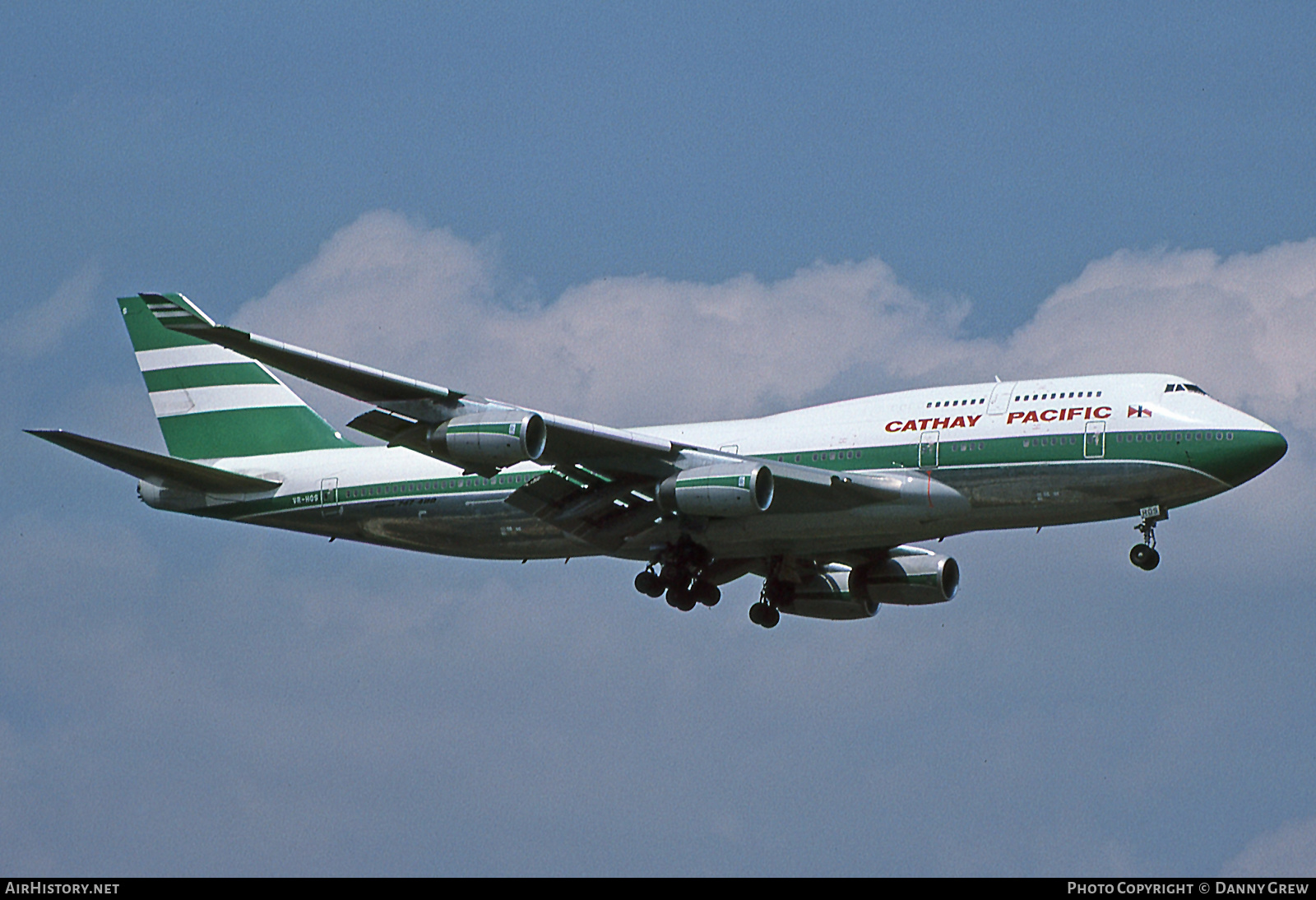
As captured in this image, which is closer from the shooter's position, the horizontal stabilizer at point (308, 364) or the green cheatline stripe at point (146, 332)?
the horizontal stabilizer at point (308, 364)

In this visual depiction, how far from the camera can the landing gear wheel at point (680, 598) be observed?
48844 millimetres

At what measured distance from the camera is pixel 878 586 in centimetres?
5200

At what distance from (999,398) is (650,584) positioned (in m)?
10.4

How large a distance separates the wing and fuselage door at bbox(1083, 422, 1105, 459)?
10.6 feet

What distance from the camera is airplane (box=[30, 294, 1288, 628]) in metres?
43.5

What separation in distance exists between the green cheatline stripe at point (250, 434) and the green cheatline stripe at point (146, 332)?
2.50m

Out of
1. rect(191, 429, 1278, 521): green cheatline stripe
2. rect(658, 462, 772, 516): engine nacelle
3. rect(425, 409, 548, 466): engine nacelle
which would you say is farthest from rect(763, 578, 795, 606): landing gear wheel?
rect(425, 409, 548, 466): engine nacelle

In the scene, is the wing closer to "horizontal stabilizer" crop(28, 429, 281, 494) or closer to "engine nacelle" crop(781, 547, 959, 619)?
"horizontal stabilizer" crop(28, 429, 281, 494)

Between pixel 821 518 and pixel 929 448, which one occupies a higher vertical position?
pixel 929 448

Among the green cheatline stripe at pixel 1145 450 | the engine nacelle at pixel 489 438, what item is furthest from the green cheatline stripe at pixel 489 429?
the green cheatline stripe at pixel 1145 450

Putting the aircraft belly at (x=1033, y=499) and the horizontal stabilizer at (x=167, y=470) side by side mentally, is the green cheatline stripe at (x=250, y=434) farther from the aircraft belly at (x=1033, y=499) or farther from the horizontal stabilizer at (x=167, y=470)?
the aircraft belly at (x=1033, y=499)

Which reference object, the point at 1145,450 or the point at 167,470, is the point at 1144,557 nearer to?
the point at 1145,450

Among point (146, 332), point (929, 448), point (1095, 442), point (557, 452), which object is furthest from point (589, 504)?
point (146, 332)
